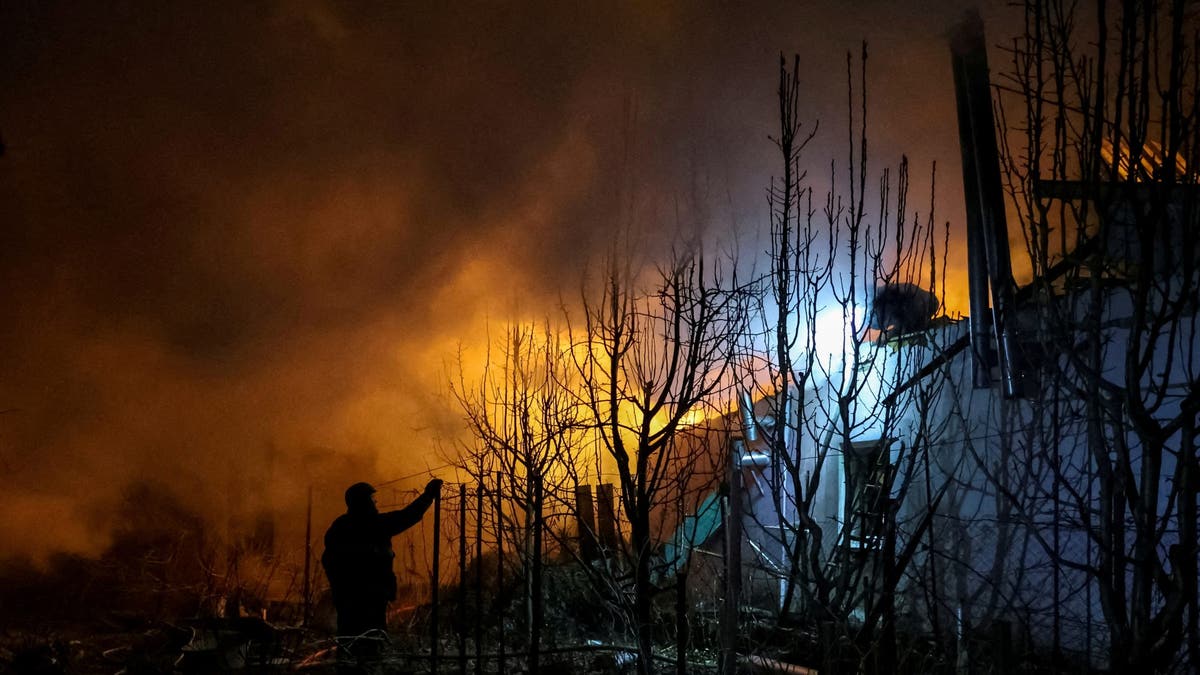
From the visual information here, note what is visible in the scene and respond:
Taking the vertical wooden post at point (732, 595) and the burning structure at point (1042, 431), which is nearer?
the burning structure at point (1042, 431)

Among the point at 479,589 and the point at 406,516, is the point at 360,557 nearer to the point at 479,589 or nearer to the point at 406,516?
the point at 406,516

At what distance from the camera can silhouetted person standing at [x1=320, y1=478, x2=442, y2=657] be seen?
380 inches

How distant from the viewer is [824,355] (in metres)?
12.8

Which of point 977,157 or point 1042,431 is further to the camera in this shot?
point 977,157

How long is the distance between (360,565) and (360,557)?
96mm

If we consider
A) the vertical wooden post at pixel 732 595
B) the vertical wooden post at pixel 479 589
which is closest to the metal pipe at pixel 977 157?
the vertical wooden post at pixel 732 595

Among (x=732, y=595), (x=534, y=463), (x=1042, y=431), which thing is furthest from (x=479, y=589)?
(x=1042, y=431)

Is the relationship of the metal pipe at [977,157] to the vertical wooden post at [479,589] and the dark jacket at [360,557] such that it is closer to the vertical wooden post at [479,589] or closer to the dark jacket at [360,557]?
the vertical wooden post at [479,589]

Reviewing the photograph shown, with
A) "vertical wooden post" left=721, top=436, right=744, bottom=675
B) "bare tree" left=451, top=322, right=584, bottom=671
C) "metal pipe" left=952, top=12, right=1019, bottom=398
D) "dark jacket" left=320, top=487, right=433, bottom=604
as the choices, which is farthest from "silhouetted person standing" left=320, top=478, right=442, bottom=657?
"metal pipe" left=952, top=12, right=1019, bottom=398

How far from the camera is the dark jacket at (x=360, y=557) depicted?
31.8 feet

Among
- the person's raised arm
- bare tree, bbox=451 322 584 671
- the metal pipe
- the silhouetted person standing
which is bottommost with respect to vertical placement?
the silhouetted person standing

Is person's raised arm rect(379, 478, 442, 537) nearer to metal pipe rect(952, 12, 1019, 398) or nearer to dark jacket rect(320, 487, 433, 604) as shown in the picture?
dark jacket rect(320, 487, 433, 604)

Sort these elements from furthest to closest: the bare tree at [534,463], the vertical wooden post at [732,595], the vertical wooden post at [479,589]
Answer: the vertical wooden post at [479,589]
the bare tree at [534,463]
the vertical wooden post at [732,595]

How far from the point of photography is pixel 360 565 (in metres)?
9.66
